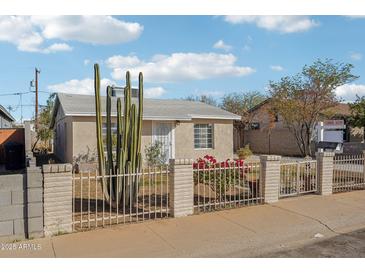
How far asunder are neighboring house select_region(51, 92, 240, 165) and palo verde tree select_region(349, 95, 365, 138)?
→ 713 cm

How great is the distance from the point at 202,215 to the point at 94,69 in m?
3.62

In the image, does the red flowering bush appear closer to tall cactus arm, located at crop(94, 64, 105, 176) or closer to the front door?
tall cactus arm, located at crop(94, 64, 105, 176)

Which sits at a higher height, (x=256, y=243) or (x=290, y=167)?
(x=290, y=167)

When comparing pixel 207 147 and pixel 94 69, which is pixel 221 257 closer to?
pixel 94 69

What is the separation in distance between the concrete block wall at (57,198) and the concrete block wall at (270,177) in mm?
4296

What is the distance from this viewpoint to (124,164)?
6875 millimetres

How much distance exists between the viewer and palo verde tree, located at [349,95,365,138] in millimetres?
18703

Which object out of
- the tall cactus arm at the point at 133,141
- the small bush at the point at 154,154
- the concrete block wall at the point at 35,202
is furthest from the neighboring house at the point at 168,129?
the concrete block wall at the point at 35,202

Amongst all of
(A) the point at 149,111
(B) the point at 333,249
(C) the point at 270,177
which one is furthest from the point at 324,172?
(A) the point at 149,111

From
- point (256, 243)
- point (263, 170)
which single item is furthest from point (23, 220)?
point (263, 170)

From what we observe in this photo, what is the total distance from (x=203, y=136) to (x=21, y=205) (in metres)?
12.4

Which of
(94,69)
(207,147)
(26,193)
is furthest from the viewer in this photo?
(207,147)

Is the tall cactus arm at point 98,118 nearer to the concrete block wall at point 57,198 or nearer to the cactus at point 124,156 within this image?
the cactus at point 124,156

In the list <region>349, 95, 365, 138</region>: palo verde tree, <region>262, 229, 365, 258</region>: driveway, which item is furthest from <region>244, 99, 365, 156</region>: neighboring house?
<region>262, 229, 365, 258</region>: driveway
